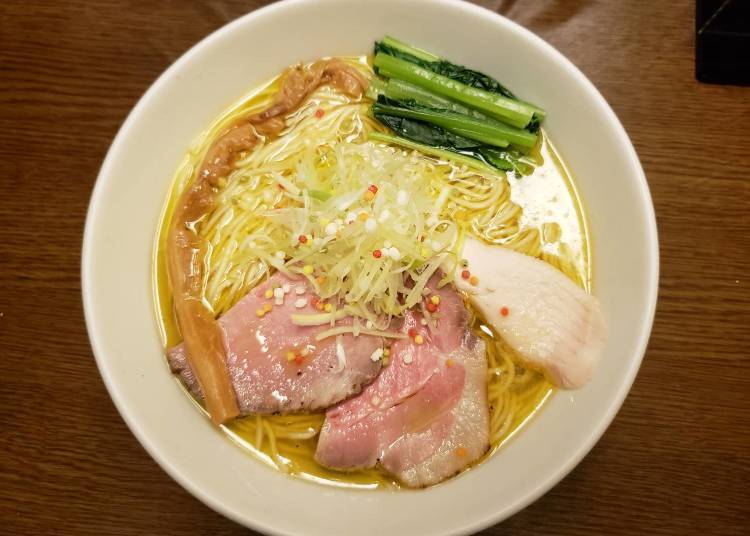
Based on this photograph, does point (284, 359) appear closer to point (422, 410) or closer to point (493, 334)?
point (422, 410)

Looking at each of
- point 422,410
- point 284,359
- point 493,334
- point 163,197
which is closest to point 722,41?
point 493,334

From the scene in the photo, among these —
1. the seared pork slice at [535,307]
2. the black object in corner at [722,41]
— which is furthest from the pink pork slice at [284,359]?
the black object in corner at [722,41]

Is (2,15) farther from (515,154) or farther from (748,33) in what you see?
(748,33)

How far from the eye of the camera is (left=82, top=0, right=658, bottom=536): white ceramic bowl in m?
1.85

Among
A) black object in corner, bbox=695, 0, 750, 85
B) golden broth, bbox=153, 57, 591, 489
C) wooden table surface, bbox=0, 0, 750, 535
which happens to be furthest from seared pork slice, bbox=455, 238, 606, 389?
black object in corner, bbox=695, 0, 750, 85

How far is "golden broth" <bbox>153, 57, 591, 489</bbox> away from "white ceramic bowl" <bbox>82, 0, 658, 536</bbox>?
5 cm

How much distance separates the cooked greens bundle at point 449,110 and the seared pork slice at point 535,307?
0.38m

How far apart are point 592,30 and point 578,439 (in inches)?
→ 67.2

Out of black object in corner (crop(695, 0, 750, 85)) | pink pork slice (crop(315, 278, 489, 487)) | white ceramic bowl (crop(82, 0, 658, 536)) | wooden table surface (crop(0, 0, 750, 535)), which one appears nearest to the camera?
white ceramic bowl (crop(82, 0, 658, 536))

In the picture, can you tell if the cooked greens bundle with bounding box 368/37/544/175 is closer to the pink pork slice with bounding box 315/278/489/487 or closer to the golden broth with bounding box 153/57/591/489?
the golden broth with bounding box 153/57/591/489

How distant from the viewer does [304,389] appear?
2.13 metres

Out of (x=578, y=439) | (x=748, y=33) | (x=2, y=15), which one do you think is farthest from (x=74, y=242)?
(x=748, y=33)

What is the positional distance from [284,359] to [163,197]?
0.80 metres

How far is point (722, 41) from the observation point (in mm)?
2494
